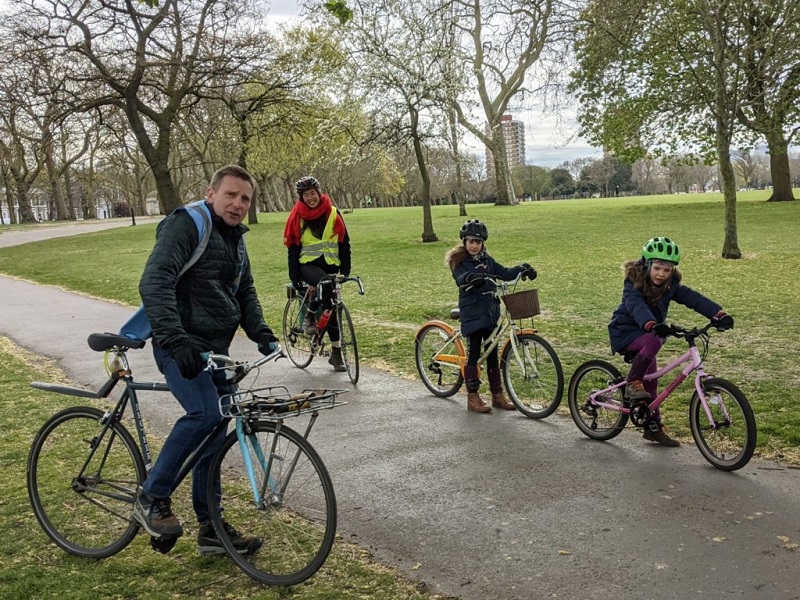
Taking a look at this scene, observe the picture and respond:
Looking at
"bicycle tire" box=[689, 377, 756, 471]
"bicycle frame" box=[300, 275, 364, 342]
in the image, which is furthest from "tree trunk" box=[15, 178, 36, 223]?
"bicycle tire" box=[689, 377, 756, 471]

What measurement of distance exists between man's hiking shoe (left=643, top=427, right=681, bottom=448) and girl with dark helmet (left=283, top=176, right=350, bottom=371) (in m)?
3.82

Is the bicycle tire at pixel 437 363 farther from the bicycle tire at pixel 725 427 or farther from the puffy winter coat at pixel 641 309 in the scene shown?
the bicycle tire at pixel 725 427

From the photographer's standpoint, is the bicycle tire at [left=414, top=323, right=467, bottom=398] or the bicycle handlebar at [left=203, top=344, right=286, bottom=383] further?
the bicycle tire at [left=414, top=323, right=467, bottom=398]

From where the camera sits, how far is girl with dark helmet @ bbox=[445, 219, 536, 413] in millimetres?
6277

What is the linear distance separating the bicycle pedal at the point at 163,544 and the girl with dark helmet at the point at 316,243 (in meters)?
4.49

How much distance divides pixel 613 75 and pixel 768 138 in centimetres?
716

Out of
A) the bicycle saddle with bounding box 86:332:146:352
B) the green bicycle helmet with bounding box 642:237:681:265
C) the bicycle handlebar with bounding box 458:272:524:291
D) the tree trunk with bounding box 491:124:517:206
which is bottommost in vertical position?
the bicycle handlebar with bounding box 458:272:524:291

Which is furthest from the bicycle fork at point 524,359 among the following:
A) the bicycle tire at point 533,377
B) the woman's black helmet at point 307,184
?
the woman's black helmet at point 307,184

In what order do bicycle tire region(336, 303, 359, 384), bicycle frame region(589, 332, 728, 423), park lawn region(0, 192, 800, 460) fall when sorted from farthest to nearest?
1. bicycle tire region(336, 303, 359, 384)
2. park lawn region(0, 192, 800, 460)
3. bicycle frame region(589, 332, 728, 423)

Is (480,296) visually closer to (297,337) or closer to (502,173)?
(297,337)

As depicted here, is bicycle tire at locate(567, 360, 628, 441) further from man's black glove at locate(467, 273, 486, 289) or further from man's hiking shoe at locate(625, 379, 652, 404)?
man's black glove at locate(467, 273, 486, 289)

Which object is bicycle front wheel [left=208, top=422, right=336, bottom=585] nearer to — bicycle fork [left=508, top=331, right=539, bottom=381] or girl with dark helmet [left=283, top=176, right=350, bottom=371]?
bicycle fork [left=508, top=331, right=539, bottom=381]

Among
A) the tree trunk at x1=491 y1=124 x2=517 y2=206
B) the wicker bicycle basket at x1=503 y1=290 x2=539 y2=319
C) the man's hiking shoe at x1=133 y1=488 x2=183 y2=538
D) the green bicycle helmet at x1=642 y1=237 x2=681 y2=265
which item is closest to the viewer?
the man's hiking shoe at x1=133 y1=488 x2=183 y2=538

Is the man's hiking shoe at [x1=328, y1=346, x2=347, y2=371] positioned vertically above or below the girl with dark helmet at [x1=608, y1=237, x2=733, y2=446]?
below
